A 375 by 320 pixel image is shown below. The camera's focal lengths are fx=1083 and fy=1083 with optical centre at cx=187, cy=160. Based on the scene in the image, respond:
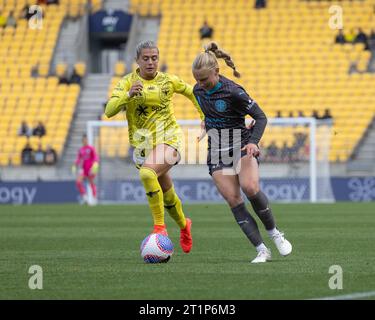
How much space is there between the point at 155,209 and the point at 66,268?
51.6 inches

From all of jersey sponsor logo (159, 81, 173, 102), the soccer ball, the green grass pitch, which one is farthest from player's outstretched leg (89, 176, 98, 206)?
the soccer ball

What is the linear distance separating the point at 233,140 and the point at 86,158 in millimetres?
18444

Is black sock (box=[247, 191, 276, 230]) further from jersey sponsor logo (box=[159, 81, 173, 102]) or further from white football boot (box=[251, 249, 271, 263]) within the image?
jersey sponsor logo (box=[159, 81, 173, 102])

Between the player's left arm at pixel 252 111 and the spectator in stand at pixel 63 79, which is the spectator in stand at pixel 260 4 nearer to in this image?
the spectator in stand at pixel 63 79

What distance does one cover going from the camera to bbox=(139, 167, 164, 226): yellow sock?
36.5 ft

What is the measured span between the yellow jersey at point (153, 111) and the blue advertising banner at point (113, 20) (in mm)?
26057

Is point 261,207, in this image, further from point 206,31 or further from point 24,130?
point 206,31

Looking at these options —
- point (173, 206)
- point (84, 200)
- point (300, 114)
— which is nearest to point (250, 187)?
point (173, 206)

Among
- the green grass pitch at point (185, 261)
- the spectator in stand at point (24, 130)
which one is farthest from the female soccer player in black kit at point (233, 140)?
the spectator in stand at point (24, 130)

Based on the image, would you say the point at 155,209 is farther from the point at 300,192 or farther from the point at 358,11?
the point at 358,11

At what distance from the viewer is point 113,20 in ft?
123
